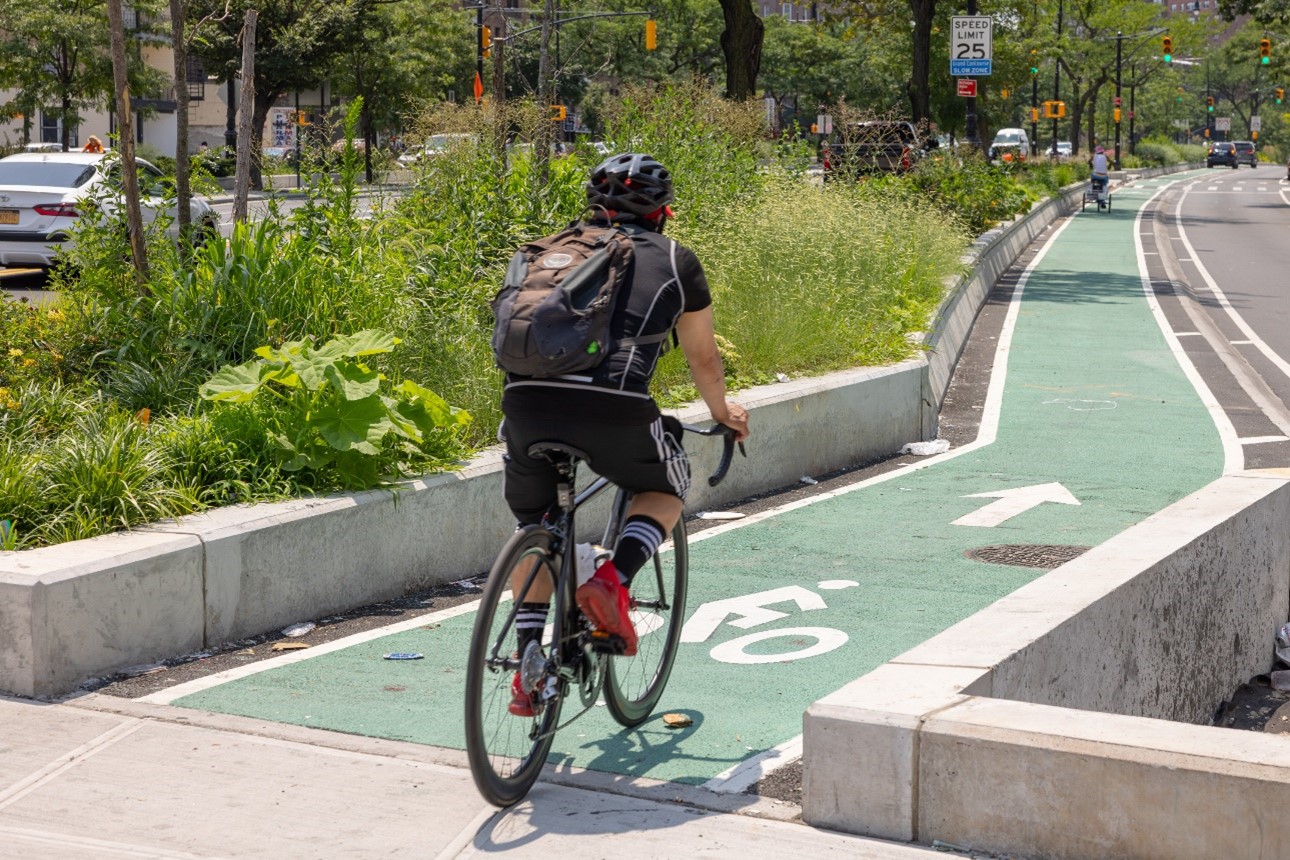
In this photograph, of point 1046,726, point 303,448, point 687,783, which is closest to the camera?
point 1046,726

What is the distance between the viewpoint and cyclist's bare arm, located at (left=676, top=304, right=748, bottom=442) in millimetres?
4957

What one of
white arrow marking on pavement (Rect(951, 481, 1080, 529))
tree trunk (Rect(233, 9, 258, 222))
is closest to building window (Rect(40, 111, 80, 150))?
tree trunk (Rect(233, 9, 258, 222))

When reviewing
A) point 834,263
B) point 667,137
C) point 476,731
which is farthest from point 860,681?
point 667,137

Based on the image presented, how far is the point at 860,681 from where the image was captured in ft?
15.6

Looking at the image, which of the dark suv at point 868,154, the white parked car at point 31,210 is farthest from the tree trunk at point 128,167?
the white parked car at point 31,210

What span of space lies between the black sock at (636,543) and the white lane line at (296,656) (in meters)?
1.85

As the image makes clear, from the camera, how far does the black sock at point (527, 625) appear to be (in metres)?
4.76

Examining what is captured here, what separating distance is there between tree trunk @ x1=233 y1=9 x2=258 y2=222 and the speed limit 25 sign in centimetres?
2568

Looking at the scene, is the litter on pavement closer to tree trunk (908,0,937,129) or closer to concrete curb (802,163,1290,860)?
concrete curb (802,163,1290,860)

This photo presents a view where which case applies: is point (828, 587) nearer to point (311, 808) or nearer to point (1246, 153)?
point (311, 808)

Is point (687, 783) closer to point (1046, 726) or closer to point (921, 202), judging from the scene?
point (1046, 726)

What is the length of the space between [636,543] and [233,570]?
7.31 feet

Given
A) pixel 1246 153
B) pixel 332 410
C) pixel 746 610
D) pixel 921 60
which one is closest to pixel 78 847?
pixel 332 410

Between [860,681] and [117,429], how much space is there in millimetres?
3738
